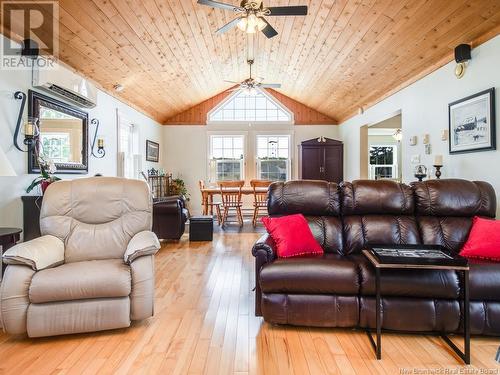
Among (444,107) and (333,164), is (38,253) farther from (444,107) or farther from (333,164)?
(333,164)

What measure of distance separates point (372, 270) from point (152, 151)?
6151 millimetres

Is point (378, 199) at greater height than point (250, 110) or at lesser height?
lesser

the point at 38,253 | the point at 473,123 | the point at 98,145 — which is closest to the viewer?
the point at 38,253

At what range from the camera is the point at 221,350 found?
79.9 inches

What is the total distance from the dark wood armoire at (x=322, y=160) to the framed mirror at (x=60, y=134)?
16.1 ft

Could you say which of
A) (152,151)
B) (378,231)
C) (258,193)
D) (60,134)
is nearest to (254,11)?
(378,231)

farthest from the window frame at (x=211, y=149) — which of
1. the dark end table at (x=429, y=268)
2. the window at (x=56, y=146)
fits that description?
the dark end table at (x=429, y=268)

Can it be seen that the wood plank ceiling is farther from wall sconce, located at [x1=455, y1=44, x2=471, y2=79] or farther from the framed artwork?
the framed artwork

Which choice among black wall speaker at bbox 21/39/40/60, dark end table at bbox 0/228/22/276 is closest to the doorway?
black wall speaker at bbox 21/39/40/60

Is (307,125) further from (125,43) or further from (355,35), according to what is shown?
(125,43)

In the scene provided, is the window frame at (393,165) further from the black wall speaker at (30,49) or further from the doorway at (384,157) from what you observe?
the black wall speaker at (30,49)

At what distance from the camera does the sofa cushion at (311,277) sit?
2215 mm

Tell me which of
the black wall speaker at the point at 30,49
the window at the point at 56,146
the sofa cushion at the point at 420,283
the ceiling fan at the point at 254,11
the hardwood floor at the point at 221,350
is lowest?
the hardwood floor at the point at 221,350

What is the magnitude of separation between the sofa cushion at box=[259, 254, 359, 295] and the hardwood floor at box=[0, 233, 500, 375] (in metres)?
0.32
